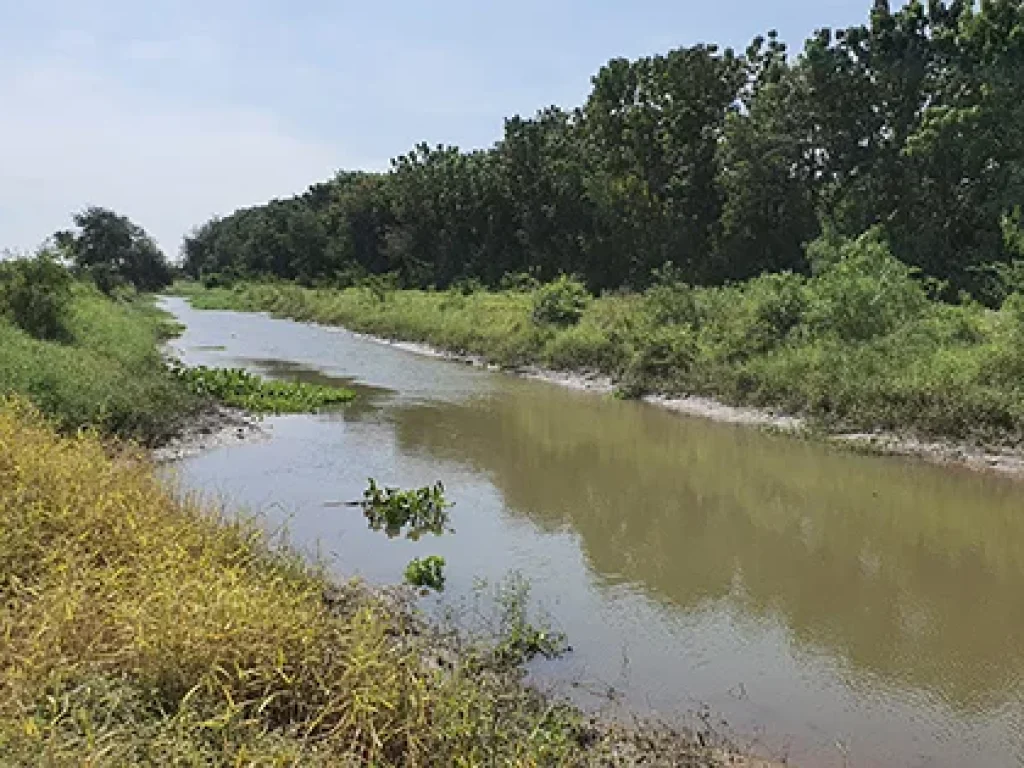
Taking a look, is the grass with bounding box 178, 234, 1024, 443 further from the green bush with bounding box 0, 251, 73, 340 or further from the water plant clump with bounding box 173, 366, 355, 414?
the green bush with bounding box 0, 251, 73, 340

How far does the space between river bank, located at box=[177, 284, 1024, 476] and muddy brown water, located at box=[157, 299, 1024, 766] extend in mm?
633

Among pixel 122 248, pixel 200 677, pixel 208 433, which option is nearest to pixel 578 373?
pixel 208 433

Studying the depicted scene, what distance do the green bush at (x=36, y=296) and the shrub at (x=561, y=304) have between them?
14.7 metres

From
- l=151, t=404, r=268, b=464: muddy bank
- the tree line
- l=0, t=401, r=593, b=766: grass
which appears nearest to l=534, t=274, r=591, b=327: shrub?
the tree line

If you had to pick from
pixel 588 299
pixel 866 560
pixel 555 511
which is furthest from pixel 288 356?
pixel 866 560

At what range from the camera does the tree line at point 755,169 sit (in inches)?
1337

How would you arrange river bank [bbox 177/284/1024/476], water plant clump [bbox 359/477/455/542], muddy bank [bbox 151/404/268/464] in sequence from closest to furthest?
water plant clump [bbox 359/477/455/542], muddy bank [bbox 151/404/268/464], river bank [bbox 177/284/1024/476]

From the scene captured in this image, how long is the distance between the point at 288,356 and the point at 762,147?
21668mm

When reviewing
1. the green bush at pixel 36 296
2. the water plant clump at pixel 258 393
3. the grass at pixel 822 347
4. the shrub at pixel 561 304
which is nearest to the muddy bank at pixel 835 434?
the grass at pixel 822 347

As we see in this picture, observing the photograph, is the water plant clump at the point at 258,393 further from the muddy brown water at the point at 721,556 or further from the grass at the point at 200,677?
the grass at the point at 200,677

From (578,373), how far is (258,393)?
356 inches

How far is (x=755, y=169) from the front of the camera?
3988 cm

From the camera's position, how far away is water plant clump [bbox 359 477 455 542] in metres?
11.1

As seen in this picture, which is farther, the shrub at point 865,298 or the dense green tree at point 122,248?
the dense green tree at point 122,248
